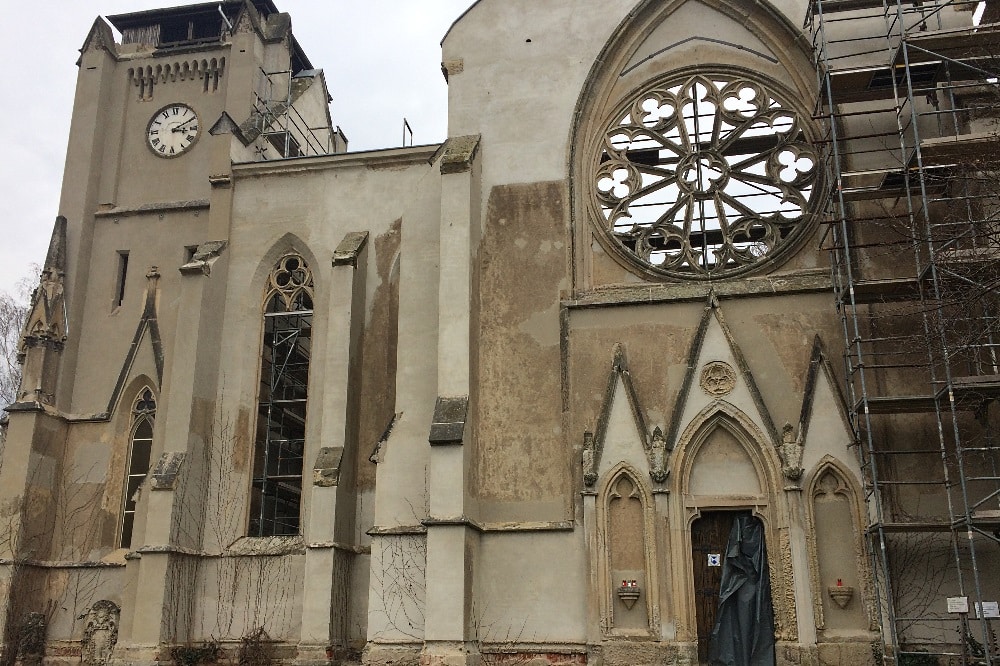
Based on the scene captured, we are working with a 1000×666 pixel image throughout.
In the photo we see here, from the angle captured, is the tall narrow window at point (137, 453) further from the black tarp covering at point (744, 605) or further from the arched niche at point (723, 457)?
the black tarp covering at point (744, 605)

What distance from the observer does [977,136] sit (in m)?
13.1

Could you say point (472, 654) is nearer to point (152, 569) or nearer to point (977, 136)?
point (152, 569)

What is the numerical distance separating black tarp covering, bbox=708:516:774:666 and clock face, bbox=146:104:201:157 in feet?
46.4

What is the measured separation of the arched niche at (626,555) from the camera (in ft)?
45.6

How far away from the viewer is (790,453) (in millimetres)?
14000

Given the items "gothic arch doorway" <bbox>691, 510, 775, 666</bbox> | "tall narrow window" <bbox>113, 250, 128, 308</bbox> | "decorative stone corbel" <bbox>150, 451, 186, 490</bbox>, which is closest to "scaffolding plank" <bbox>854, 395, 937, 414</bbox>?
"gothic arch doorway" <bbox>691, 510, 775, 666</bbox>

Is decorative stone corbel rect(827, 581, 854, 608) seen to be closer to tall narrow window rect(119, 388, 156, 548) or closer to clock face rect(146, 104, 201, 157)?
tall narrow window rect(119, 388, 156, 548)

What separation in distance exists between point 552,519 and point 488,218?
5061 mm

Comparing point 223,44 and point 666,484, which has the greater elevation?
point 223,44

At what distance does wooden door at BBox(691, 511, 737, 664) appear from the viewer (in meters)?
13.9

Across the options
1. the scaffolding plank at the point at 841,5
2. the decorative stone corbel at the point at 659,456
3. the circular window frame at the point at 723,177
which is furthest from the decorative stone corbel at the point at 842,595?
the scaffolding plank at the point at 841,5

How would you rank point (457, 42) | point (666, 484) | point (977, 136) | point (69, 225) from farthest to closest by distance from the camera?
point (69, 225)
point (457, 42)
point (666, 484)
point (977, 136)

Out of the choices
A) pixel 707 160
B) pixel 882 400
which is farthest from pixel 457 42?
pixel 882 400

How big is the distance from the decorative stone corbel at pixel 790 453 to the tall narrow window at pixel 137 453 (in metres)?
11.2
